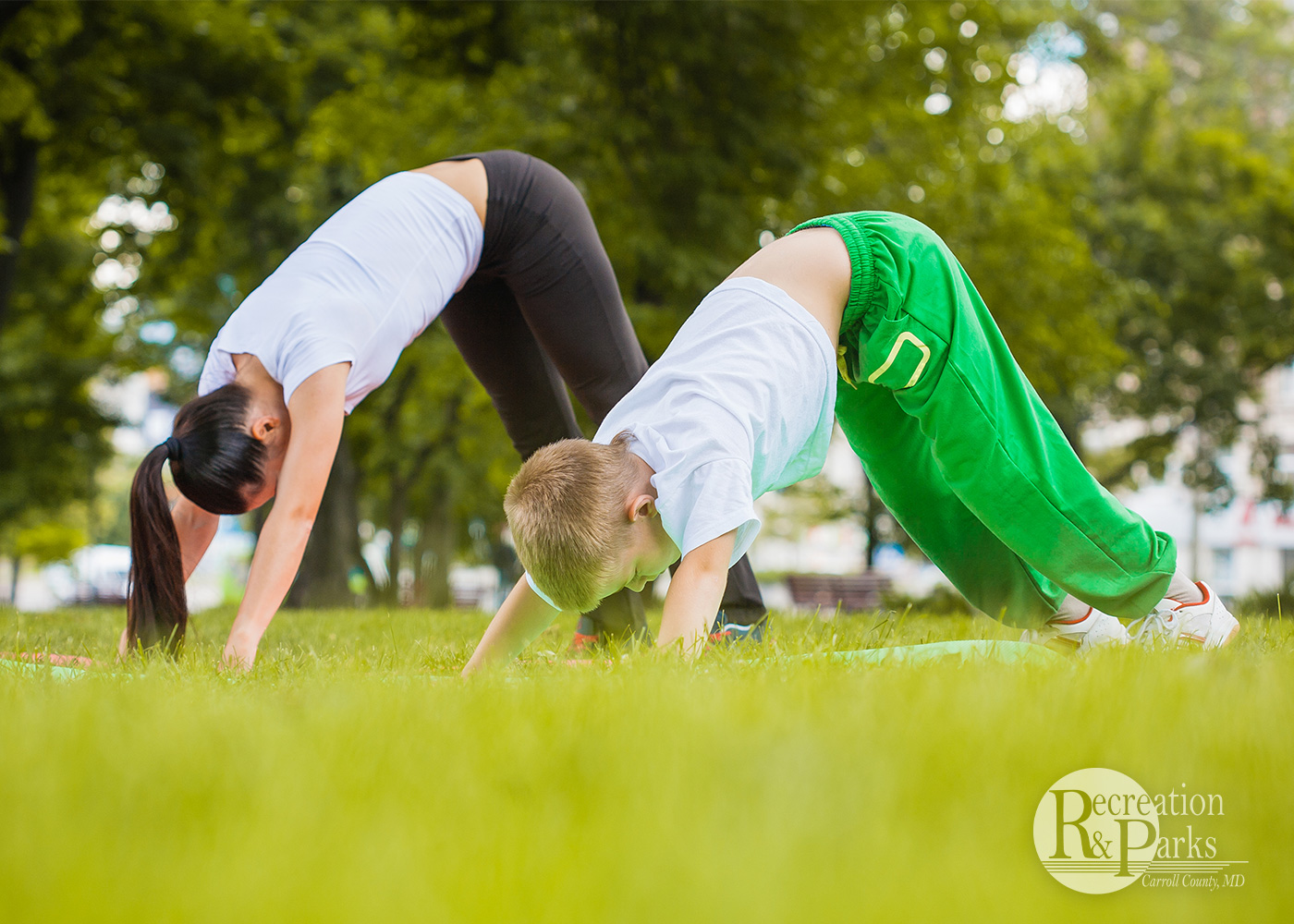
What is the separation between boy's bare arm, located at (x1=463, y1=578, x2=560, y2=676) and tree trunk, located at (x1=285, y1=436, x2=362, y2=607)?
10529mm

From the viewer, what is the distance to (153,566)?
313cm

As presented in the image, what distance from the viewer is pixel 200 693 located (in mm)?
1969

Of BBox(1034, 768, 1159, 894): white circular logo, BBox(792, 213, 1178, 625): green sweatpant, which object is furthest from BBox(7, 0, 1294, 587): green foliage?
BBox(1034, 768, 1159, 894): white circular logo

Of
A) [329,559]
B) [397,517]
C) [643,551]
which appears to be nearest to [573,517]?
[643,551]

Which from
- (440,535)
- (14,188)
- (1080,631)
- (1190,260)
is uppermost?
(14,188)

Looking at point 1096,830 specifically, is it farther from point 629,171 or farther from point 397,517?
point 397,517

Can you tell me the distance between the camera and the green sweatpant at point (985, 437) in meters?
2.67

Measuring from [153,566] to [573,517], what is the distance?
4.98ft

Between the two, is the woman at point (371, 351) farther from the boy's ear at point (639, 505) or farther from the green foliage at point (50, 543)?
the green foliage at point (50, 543)

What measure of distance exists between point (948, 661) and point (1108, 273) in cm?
1443

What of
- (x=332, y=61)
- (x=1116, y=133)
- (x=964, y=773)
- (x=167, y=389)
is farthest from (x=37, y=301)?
(x=1116, y=133)

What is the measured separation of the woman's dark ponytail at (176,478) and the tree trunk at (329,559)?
32.8 ft

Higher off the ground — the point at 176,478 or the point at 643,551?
the point at 176,478

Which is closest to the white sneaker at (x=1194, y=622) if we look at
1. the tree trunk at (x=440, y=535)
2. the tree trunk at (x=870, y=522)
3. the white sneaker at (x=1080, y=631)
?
the white sneaker at (x=1080, y=631)
